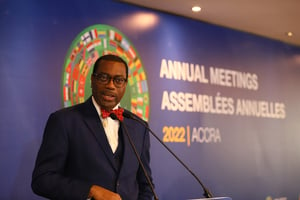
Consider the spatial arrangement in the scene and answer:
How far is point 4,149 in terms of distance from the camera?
3.52m

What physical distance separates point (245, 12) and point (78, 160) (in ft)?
10.8

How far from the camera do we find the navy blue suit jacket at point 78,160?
2062 millimetres

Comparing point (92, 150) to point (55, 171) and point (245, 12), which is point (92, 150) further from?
point (245, 12)

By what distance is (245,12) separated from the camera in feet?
16.5

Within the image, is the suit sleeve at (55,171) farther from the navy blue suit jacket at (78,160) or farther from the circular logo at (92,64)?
the circular logo at (92,64)

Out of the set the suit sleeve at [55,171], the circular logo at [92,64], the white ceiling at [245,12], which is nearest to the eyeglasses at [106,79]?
the suit sleeve at [55,171]

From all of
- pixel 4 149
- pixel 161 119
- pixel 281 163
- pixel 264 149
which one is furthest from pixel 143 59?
pixel 281 163

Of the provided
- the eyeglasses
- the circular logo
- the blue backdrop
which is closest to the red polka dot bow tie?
the eyeglasses

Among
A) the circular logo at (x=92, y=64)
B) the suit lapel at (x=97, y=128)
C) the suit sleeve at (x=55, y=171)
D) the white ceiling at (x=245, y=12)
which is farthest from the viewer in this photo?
the white ceiling at (x=245, y=12)

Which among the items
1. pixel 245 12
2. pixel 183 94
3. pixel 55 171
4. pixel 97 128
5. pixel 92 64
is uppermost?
pixel 245 12

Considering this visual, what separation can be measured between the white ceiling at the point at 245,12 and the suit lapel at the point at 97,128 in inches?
95.5

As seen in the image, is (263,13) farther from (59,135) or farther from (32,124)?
(59,135)

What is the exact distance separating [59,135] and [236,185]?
3.59m

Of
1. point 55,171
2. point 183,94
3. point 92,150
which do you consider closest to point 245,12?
point 183,94
